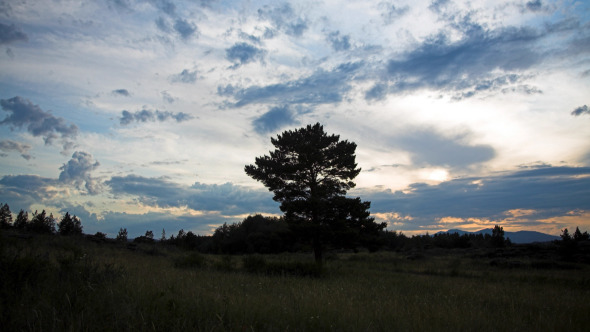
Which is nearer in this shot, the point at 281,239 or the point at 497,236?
the point at 281,239

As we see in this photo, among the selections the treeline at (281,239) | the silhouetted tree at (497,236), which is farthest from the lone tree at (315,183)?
the silhouetted tree at (497,236)

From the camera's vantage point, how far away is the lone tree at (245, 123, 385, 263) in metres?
21.3

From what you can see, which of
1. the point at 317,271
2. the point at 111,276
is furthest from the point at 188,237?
the point at 111,276

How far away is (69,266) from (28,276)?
1.18 metres

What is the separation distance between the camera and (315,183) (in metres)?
22.7

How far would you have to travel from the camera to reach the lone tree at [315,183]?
21312 millimetres

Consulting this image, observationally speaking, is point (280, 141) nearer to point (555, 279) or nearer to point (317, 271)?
point (317, 271)

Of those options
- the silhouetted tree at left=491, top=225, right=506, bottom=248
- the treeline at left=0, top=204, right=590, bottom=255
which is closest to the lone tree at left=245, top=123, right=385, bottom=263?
the treeline at left=0, top=204, right=590, bottom=255

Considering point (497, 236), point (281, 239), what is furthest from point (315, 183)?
point (497, 236)

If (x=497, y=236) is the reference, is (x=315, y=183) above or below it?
above

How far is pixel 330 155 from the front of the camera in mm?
22875

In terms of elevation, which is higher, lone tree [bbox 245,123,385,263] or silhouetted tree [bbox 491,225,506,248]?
lone tree [bbox 245,123,385,263]

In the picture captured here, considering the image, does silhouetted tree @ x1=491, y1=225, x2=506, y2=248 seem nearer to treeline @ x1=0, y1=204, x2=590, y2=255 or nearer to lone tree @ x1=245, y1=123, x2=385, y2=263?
treeline @ x1=0, y1=204, x2=590, y2=255

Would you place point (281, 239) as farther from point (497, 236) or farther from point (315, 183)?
point (497, 236)
